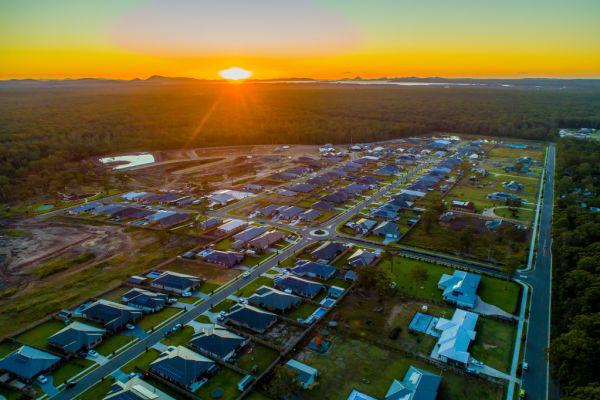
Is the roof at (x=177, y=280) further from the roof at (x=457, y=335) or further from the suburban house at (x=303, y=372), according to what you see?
the roof at (x=457, y=335)

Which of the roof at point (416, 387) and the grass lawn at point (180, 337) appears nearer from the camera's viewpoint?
the roof at point (416, 387)

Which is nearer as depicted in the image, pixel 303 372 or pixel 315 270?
pixel 303 372

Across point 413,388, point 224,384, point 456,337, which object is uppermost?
point 456,337

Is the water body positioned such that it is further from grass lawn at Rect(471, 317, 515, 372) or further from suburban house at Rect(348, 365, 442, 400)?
grass lawn at Rect(471, 317, 515, 372)

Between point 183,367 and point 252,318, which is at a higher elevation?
point 252,318

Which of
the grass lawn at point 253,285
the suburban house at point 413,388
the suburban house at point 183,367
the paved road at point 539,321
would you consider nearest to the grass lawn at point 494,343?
the paved road at point 539,321

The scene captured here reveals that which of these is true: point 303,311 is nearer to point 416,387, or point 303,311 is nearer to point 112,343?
point 416,387

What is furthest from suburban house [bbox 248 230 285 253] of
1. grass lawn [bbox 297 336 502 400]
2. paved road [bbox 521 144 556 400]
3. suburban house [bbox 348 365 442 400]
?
paved road [bbox 521 144 556 400]

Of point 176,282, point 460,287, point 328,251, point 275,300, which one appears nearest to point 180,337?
point 176,282
